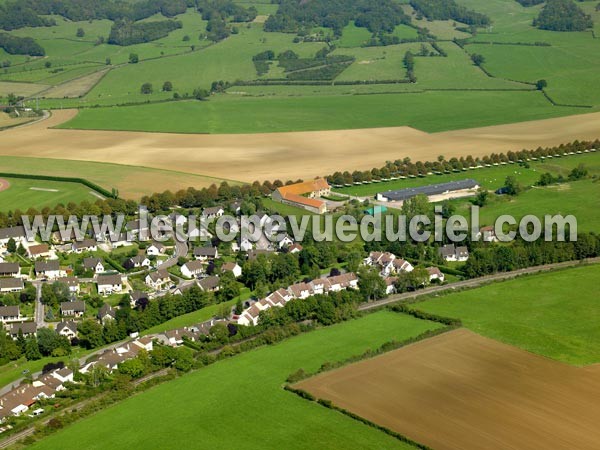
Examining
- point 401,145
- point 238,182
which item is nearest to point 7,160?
point 238,182

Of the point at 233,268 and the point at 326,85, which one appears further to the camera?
the point at 326,85

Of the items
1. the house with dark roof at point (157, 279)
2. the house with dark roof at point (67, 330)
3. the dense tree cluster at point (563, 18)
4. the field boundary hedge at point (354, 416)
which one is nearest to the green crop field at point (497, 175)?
the house with dark roof at point (157, 279)

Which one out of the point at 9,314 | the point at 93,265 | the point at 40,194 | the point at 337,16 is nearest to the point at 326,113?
the point at 40,194

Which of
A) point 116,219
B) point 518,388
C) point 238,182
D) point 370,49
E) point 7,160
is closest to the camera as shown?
point 518,388

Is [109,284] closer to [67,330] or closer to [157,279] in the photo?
[157,279]

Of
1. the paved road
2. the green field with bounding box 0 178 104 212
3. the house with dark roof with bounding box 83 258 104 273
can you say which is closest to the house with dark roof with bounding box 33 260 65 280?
the house with dark roof with bounding box 83 258 104 273

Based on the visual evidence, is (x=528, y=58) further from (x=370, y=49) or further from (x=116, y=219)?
(x=116, y=219)
